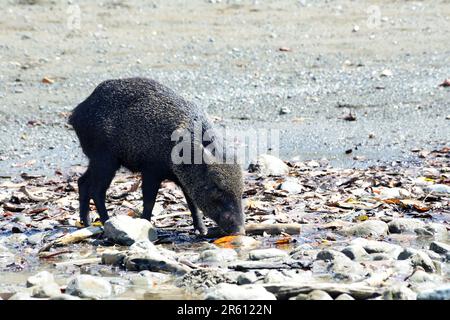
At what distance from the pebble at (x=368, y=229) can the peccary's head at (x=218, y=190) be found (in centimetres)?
93

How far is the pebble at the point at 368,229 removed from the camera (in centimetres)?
830

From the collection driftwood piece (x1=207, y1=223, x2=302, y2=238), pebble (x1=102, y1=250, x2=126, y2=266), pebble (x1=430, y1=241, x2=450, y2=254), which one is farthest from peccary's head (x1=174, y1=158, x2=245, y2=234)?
pebble (x1=430, y1=241, x2=450, y2=254)

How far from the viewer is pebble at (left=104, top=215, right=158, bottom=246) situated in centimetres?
795

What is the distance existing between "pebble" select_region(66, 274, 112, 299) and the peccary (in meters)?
1.52

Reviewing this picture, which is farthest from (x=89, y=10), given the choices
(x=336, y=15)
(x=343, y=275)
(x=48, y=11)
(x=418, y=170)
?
(x=343, y=275)

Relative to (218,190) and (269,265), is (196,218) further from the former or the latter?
(269,265)

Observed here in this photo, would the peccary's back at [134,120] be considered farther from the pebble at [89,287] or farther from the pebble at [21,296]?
the pebble at [21,296]

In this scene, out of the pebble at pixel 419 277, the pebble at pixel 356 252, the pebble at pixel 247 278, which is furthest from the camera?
the pebble at pixel 356 252

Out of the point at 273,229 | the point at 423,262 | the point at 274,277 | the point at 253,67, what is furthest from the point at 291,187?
the point at 253,67

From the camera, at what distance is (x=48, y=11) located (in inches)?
675

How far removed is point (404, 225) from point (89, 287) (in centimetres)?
293

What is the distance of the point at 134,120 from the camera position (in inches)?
326

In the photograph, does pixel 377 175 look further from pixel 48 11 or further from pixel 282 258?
pixel 48 11

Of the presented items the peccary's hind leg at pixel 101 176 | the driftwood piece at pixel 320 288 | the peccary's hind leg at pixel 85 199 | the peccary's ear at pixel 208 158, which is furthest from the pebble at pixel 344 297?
the peccary's hind leg at pixel 85 199
